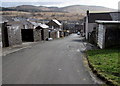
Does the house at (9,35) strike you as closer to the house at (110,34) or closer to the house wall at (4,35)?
the house wall at (4,35)

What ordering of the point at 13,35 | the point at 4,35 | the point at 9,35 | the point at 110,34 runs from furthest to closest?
1. the point at 13,35
2. the point at 9,35
3. the point at 4,35
4. the point at 110,34

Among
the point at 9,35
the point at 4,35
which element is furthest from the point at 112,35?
the point at 4,35

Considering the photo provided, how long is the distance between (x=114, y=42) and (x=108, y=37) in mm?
999

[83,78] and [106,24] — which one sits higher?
[106,24]

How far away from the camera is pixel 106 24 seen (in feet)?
66.3

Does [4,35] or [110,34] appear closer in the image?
[110,34]

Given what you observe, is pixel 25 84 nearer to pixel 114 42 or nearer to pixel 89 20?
pixel 114 42

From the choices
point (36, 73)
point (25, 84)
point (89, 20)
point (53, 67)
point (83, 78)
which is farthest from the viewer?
point (89, 20)

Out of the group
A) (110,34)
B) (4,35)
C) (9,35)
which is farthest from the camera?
(9,35)

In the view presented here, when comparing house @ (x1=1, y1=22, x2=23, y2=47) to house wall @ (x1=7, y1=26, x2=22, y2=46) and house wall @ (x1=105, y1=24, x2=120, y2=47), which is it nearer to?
house wall @ (x1=7, y1=26, x2=22, y2=46)

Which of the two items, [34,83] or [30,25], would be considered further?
[30,25]

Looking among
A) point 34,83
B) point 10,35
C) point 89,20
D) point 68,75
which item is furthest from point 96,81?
point 89,20

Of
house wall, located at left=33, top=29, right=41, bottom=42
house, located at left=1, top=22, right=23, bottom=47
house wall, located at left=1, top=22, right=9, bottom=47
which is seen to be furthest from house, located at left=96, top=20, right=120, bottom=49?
house wall, located at left=33, top=29, right=41, bottom=42

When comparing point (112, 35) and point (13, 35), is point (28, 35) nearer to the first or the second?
point (13, 35)
